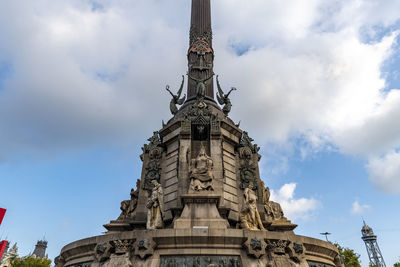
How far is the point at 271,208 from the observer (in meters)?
18.0

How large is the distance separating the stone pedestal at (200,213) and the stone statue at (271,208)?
4.78 meters

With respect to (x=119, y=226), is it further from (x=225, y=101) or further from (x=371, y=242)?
(x=371, y=242)

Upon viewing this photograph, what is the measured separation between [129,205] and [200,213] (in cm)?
652

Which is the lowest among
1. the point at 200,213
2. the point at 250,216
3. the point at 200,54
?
the point at 200,213

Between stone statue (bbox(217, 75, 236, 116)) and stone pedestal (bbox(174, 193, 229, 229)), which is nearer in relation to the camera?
stone pedestal (bbox(174, 193, 229, 229))

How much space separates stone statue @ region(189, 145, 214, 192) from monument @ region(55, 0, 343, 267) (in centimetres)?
5

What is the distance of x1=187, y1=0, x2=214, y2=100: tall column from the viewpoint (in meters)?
22.1

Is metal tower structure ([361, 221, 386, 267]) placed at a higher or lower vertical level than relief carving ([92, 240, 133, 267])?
higher

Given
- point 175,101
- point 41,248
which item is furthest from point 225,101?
point 41,248

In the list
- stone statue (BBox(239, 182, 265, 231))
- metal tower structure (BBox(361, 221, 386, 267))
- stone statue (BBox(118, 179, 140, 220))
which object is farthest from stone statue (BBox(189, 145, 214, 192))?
metal tower structure (BBox(361, 221, 386, 267))

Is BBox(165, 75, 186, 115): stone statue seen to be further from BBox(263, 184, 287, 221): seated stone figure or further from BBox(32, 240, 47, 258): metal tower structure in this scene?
BBox(32, 240, 47, 258): metal tower structure

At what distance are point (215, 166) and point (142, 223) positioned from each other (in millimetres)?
5183

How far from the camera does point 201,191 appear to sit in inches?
573

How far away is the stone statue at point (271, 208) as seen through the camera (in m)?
17.6
